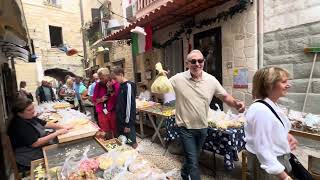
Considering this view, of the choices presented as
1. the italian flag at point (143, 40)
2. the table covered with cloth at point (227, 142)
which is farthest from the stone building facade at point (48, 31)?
the table covered with cloth at point (227, 142)

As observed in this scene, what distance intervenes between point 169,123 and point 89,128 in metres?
1.90

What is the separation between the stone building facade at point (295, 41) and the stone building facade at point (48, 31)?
47.2 feet

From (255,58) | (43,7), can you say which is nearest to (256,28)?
(255,58)

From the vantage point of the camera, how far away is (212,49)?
5.80 m

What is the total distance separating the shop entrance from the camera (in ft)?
18.5

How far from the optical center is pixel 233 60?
5.27 m

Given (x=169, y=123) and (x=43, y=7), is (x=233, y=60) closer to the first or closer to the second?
(x=169, y=123)

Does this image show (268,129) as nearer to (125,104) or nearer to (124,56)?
(125,104)

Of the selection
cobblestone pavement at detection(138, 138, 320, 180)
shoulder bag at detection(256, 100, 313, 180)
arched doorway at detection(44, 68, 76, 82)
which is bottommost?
cobblestone pavement at detection(138, 138, 320, 180)

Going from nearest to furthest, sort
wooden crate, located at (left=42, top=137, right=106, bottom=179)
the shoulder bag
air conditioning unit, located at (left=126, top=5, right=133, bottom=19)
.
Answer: the shoulder bag, wooden crate, located at (left=42, top=137, right=106, bottom=179), air conditioning unit, located at (left=126, top=5, right=133, bottom=19)

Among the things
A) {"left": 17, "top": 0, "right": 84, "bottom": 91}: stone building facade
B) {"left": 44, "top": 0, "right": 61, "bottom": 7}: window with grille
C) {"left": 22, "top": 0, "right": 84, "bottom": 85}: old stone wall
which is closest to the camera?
{"left": 17, "top": 0, "right": 84, "bottom": 91}: stone building facade

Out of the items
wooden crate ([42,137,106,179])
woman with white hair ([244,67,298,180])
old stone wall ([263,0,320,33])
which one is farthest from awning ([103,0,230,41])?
woman with white hair ([244,67,298,180])

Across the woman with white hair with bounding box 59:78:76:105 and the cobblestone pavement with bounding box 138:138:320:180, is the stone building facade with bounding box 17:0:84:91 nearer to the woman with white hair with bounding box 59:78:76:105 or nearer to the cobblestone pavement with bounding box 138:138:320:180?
the woman with white hair with bounding box 59:78:76:105

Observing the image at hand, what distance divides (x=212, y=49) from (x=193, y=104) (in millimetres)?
3280
